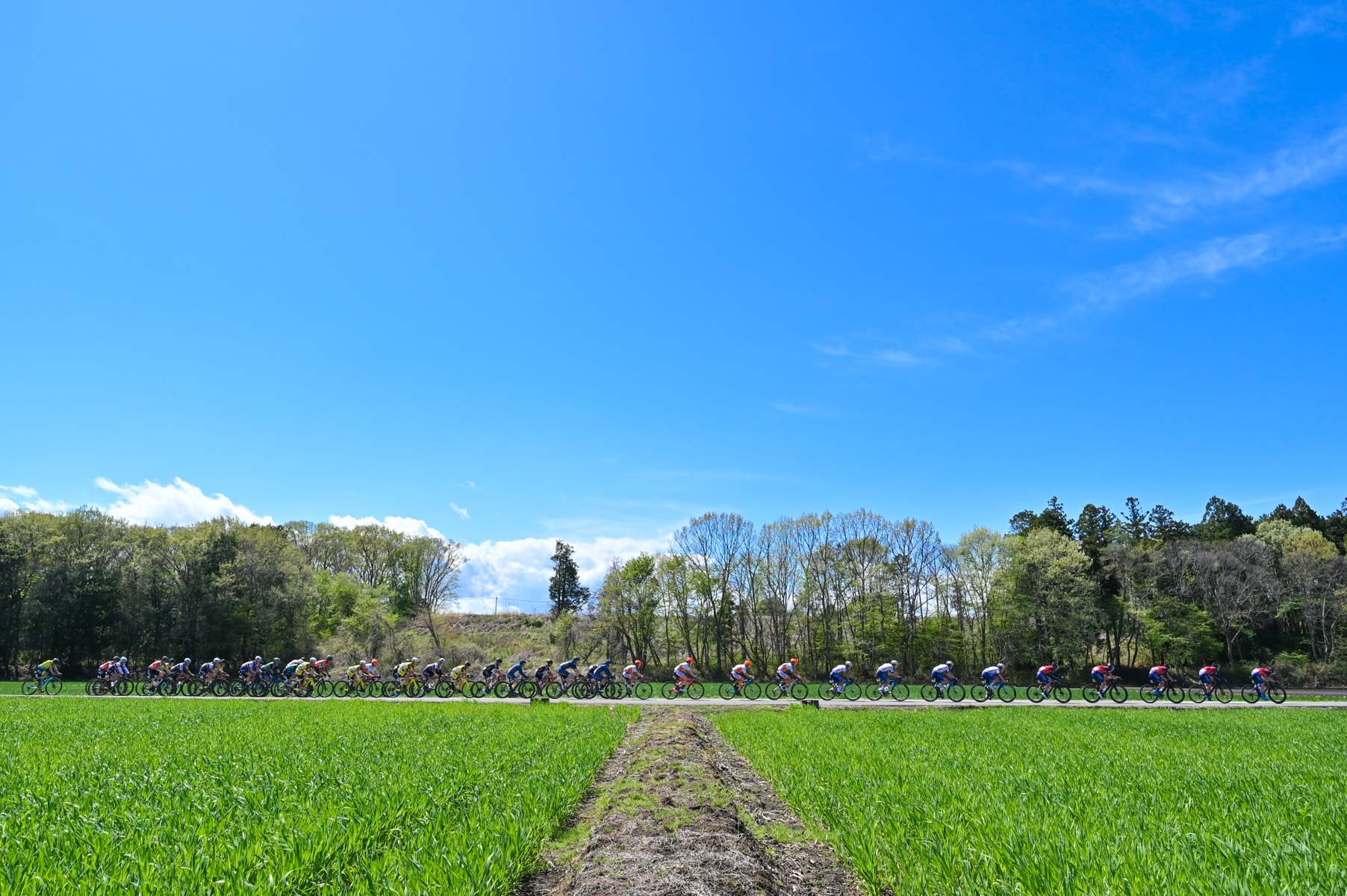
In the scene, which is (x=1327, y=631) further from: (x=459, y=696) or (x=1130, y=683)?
(x=459, y=696)

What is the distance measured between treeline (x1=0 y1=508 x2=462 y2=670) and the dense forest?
125mm

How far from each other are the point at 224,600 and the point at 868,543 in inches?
2056

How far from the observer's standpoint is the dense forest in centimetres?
5091

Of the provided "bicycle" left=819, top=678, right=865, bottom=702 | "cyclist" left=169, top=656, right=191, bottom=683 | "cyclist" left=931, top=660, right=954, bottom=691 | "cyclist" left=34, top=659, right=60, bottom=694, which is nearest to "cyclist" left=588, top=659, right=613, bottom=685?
"bicycle" left=819, top=678, right=865, bottom=702

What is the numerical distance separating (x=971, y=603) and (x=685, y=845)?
2217 inches

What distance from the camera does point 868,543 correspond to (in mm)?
57062

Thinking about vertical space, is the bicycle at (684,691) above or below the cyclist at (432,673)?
below

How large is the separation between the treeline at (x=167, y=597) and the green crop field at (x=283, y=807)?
4292 cm

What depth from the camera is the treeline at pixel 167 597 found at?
48.4m

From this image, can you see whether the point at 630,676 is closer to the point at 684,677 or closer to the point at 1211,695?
the point at 684,677

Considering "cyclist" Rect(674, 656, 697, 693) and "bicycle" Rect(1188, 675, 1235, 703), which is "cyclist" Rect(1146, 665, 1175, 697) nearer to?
"bicycle" Rect(1188, 675, 1235, 703)

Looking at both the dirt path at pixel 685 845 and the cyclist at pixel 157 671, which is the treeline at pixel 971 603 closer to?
the cyclist at pixel 157 671

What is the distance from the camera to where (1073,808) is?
7293 mm

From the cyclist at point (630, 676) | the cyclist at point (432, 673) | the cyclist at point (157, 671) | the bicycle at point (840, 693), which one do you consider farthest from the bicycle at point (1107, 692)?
the cyclist at point (157, 671)
